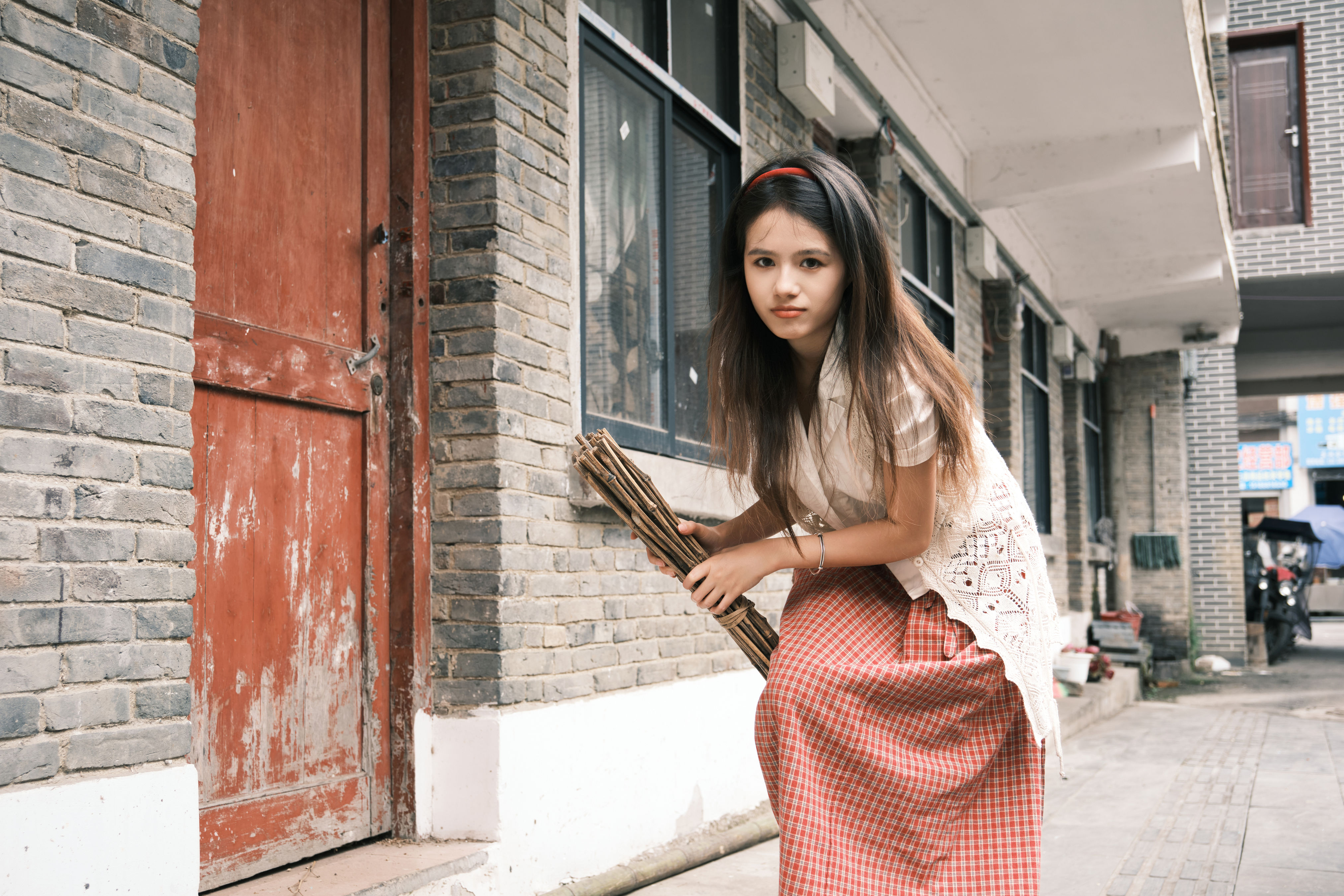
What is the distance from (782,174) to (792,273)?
19 cm

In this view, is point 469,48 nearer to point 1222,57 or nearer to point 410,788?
point 410,788

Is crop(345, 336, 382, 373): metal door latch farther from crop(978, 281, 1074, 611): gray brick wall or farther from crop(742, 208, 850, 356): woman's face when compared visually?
crop(978, 281, 1074, 611): gray brick wall

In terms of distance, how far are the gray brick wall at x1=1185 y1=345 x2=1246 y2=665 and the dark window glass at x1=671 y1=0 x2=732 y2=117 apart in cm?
1258

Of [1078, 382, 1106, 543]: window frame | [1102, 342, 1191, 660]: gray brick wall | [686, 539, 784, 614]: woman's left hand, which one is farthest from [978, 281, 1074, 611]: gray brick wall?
[686, 539, 784, 614]: woman's left hand

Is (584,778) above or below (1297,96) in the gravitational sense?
below

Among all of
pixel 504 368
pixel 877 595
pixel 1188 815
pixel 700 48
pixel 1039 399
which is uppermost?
pixel 700 48

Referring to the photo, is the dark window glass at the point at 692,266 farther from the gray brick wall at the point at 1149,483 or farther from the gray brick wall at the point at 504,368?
the gray brick wall at the point at 1149,483

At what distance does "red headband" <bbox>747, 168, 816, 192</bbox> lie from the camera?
1.94 m

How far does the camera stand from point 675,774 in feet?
14.3

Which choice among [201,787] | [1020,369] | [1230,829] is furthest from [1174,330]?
[201,787]

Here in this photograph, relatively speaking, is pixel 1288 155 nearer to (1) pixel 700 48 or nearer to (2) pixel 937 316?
(2) pixel 937 316

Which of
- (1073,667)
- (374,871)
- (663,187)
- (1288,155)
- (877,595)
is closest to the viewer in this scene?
(877,595)

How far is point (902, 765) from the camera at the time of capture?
194cm

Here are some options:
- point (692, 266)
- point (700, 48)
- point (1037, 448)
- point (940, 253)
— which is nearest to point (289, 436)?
point (692, 266)
